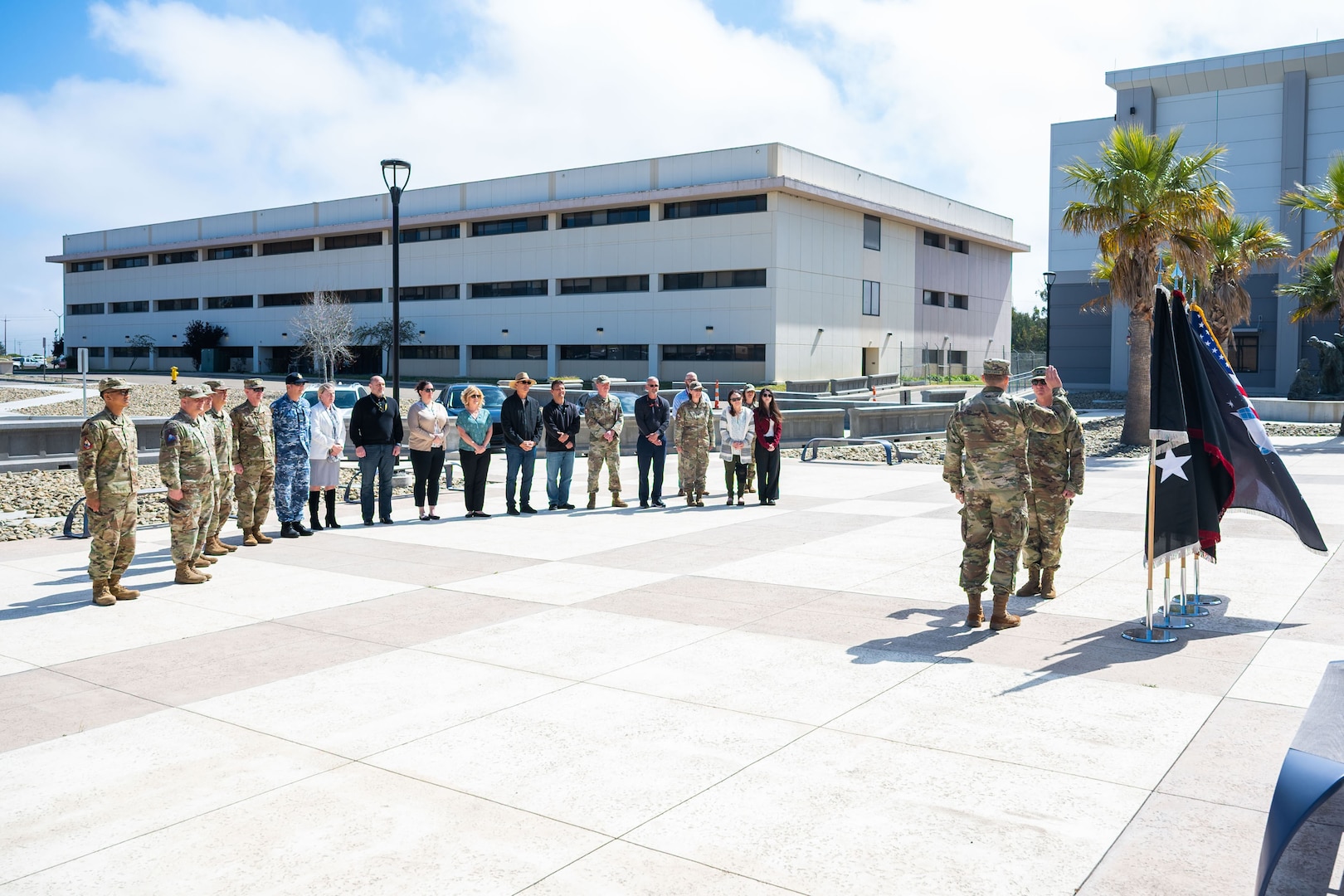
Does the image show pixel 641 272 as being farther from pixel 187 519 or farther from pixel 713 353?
pixel 187 519

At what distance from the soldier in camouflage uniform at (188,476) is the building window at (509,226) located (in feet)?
169

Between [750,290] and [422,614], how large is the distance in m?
44.9

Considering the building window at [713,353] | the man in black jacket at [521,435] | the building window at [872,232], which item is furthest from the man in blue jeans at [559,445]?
the building window at [872,232]

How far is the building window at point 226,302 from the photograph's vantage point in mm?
76250

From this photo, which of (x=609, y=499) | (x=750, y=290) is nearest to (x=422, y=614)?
(x=609, y=499)

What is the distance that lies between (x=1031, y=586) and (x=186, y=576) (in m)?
7.70

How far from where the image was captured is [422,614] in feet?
28.2

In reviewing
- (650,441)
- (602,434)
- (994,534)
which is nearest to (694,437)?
(650,441)

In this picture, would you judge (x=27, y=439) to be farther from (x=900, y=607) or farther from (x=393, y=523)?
(x=900, y=607)

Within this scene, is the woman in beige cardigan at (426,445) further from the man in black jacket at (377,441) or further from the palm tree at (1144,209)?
the palm tree at (1144,209)

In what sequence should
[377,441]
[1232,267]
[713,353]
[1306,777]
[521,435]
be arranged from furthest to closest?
[713,353] → [1232,267] → [521,435] → [377,441] → [1306,777]

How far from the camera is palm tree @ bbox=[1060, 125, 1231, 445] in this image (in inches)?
927

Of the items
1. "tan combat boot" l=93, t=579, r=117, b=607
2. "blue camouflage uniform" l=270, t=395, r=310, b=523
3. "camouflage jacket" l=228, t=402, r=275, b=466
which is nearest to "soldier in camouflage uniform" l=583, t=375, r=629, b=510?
"blue camouflage uniform" l=270, t=395, r=310, b=523

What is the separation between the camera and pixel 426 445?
14.0 metres
